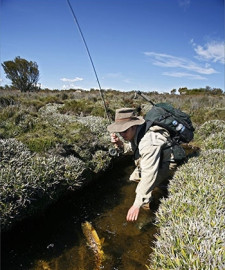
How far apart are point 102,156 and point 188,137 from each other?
2.67 m

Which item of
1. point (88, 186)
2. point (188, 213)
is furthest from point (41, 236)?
point (188, 213)

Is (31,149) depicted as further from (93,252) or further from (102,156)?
(93,252)

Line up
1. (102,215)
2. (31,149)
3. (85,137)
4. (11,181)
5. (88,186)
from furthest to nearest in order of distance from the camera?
1. (85,137)
2. (88,186)
3. (31,149)
4. (102,215)
5. (11,181)

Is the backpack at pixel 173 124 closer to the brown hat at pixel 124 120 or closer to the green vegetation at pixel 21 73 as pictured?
the brown hat at pixel 124 120

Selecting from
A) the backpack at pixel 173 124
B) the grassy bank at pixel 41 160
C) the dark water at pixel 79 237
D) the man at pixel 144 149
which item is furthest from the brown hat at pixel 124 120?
the dark water at pixel 79 237

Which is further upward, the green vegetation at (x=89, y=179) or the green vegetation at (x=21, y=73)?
the green vegetation at (x=21, y=73)

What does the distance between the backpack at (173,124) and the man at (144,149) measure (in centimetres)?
9

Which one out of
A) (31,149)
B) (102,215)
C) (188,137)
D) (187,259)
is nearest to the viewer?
(187,259)

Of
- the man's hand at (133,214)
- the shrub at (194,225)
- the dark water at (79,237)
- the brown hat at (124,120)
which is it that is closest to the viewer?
the shrub at (194,225)

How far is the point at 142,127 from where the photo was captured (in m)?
3.46

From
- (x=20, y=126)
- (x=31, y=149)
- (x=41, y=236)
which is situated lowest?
(x=41, y=236)

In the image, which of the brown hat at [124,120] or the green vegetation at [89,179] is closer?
the green vegetation at [89,179]

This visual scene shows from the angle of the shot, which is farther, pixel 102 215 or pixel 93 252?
pixel 102 215

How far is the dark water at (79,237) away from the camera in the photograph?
9.93ft
